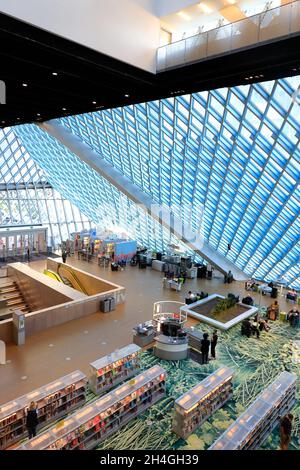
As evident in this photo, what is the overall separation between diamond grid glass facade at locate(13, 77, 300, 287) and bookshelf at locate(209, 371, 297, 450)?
10.3m

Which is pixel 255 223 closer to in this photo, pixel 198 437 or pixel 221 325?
pixel 221 325

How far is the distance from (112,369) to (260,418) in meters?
4.77

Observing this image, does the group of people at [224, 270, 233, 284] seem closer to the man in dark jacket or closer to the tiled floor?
the tiled floor

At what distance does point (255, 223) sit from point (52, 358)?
15943 mm

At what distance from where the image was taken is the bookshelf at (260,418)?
318 inches

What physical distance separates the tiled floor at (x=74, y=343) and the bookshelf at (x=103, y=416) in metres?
2.65

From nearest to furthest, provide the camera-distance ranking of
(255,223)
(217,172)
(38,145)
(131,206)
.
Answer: (217,172), (255,223), (131,206), (38,145)

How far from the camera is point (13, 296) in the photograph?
21906 mm

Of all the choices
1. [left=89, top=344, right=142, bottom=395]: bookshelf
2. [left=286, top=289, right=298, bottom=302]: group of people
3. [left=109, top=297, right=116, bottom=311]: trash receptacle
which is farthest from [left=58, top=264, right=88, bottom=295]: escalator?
[left=286, top=289, right=298, bottom=302]: group of people

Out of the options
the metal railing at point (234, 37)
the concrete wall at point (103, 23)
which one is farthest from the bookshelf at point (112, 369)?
the metal railing at point (234, 37)

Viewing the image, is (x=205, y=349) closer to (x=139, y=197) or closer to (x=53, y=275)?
(x=53, y=275)

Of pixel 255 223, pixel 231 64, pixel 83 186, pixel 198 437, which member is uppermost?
pixel 231 64

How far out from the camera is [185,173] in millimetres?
24438

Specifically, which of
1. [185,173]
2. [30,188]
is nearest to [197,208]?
[185,173]
